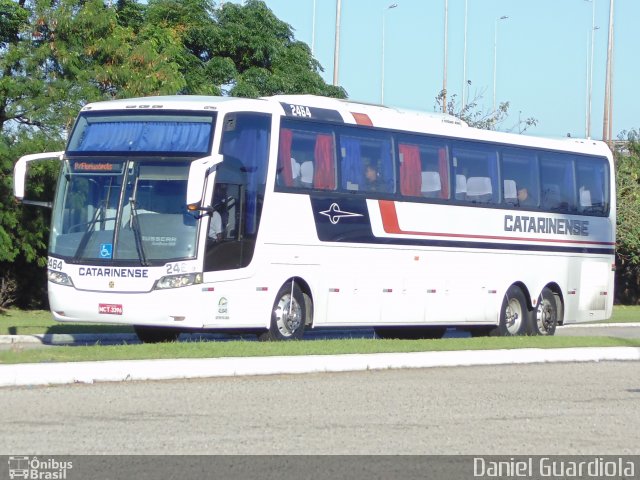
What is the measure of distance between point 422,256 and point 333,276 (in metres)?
2.44

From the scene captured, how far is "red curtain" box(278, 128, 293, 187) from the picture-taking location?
1842 cm

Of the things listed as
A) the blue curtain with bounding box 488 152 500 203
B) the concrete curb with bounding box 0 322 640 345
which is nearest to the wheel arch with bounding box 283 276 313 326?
the concrete curb with bounding box 0 322 640 345

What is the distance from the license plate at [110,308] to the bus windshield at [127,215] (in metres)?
0.65

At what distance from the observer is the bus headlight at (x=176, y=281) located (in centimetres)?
1698

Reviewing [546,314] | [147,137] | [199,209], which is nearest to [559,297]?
[546,314]

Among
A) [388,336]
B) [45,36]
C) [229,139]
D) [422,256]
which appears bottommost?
[388,336]

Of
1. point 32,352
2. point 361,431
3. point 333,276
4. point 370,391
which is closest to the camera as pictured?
point 361,431

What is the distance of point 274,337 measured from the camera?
60.0ft

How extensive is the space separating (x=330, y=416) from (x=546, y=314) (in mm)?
14125

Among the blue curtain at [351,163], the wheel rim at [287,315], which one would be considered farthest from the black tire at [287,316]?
the blue curtain at [351,163]

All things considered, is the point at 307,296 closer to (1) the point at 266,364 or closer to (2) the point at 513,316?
(1) the point at 266,364
